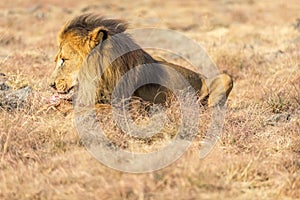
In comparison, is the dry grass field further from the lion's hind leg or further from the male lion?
the male lion

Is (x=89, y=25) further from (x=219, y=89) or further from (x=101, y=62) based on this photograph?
(x=219, y=89)

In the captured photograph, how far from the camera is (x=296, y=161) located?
4590 mm

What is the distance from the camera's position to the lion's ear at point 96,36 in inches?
232

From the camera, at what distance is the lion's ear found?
19.4 ft

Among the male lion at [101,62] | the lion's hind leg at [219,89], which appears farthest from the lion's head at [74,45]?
the lion's hind leg at [219,89]

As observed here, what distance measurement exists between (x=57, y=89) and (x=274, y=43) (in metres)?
8.56

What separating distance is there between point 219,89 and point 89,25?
79.3 inches

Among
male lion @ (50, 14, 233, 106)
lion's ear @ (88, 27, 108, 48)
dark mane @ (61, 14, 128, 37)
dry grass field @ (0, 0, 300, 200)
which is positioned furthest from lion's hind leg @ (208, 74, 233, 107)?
lion's ear @ (88, 27, 108, 48)

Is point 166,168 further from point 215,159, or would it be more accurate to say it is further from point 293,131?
point 293,131

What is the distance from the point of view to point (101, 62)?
5.91 meters

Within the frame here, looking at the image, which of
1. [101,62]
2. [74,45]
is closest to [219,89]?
[101,62]

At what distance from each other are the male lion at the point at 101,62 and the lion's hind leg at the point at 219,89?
834 mm

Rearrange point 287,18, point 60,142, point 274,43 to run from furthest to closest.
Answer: point 287,18, point 274,43, point 60,142

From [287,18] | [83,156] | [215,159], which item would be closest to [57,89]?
[83,156]
